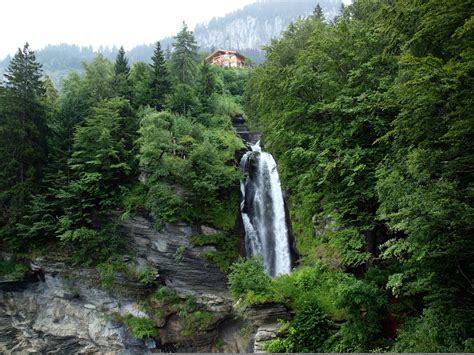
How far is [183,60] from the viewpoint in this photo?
35562mm

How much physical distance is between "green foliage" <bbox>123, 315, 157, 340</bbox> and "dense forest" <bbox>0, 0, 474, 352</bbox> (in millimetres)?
3510

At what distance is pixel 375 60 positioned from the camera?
13.0 meters

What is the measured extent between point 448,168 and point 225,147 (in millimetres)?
20336

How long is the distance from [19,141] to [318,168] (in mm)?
21223

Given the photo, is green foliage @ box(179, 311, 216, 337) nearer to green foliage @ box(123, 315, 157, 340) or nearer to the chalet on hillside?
green foliage @ box(123, 315, 157, 340)

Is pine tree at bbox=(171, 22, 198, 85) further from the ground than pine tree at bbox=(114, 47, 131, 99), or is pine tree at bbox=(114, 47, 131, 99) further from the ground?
pine tree at bbox=(171, 22, 198, 85)

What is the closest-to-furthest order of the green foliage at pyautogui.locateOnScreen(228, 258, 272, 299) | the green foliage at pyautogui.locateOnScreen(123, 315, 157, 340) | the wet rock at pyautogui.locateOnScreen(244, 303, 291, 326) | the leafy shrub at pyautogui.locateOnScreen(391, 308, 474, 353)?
the leafy shrub at pyautogui.locateOnScreen(391, 308, 474, 353), the wet rock at pyautogui.locateOnScreen(244, 303, 291, 326), the green foliage at pyautogui.locateOnScreen(228, 258, 272, 299), the green foliage at pyautogui.locateOnScreen(123, 315, 157, 340)

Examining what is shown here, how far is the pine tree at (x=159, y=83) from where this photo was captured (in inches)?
1254

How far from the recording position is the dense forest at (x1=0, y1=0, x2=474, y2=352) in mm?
8680

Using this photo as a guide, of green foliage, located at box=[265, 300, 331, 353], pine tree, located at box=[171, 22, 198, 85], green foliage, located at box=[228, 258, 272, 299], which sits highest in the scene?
pine tree, located at box=[171, 22, 198, 85]

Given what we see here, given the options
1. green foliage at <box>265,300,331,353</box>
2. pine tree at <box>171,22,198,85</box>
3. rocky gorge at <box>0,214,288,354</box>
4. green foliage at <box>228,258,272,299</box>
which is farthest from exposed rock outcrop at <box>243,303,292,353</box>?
pine tree at <box>171,22,198,85</box>

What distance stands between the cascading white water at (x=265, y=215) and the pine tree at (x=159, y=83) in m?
9.47

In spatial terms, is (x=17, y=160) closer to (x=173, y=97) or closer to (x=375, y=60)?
(x=173, y=97)

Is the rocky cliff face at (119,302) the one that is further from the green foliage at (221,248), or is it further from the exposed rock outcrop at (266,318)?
the exposed rock outcrop at (266,318)
